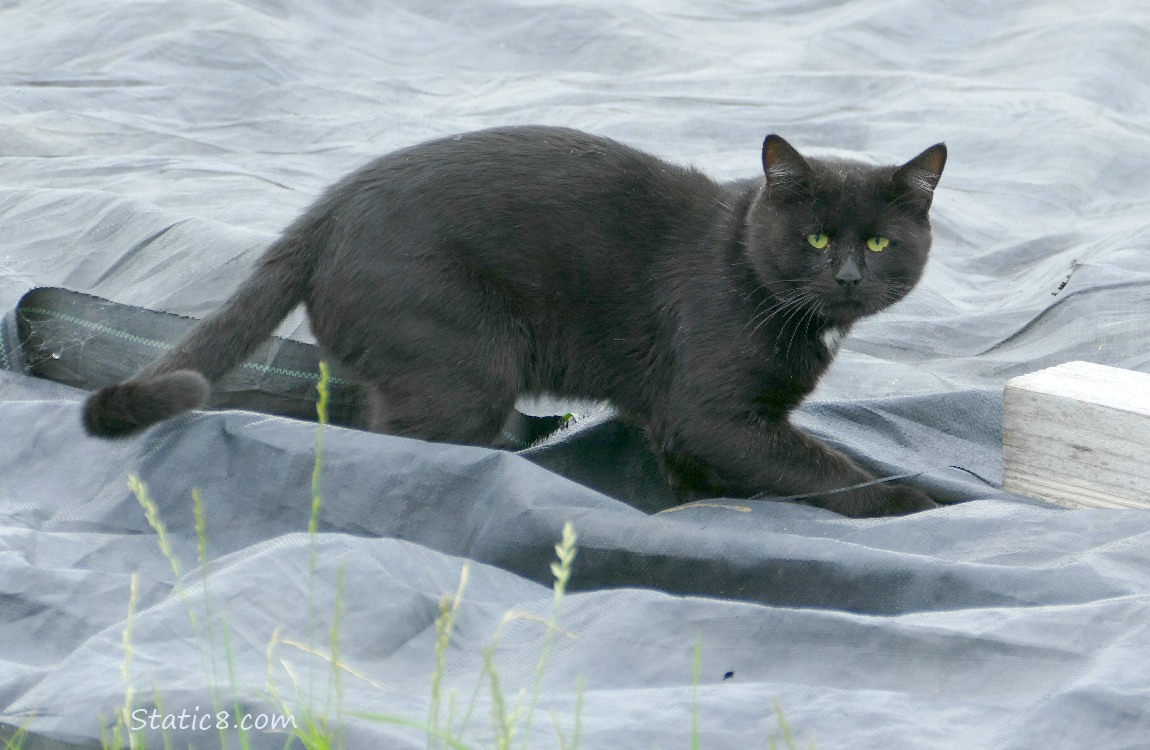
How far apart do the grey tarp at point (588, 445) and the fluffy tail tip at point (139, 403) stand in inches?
3.6


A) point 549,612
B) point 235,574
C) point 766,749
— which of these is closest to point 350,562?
point 235,574

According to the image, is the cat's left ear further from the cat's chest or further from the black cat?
the cat's chest

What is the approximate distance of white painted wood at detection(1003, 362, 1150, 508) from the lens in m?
2.00

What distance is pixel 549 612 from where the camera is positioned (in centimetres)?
150

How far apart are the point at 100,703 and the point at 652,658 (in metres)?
0.61

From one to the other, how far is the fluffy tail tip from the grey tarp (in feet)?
Answer: 0.30

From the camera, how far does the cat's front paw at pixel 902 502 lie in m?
2.12

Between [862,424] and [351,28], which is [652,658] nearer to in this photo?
[862,424]

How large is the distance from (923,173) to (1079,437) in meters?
0.55

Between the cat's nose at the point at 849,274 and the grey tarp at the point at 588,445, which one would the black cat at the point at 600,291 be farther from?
the grey tarp at the point at 588,445

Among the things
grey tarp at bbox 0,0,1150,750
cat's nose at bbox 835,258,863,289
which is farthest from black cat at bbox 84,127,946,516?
grey tarp at bbox 0,0,1150,750

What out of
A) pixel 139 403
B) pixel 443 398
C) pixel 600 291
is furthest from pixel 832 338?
pixel 139 403

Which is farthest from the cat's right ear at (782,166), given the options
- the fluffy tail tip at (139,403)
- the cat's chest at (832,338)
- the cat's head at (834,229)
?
the fluffy tail tip at (139,403)

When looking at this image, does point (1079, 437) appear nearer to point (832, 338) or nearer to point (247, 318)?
point (832, 338)
